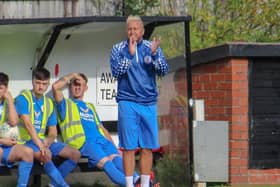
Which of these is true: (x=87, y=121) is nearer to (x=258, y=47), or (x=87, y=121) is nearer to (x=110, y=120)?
(x=110, y=120)

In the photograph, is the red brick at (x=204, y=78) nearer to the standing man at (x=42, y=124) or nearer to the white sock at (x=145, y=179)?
the standing man at (x=42, y=124)

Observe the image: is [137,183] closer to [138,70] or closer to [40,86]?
[138,70]

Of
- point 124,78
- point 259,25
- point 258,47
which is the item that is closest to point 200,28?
point 259,25

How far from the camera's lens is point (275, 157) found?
43.8 ft

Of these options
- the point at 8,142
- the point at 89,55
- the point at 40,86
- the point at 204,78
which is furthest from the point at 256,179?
the point at 8,142

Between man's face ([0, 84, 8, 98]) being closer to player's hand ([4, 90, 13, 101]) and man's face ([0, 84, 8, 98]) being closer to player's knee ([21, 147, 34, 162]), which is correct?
player's hand ([4, 90, 13, 101])

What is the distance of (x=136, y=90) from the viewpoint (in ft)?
36.0

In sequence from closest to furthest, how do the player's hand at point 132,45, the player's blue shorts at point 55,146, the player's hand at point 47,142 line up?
the player's hand at point 132,45, the player's blue shorts at point 55,146, the player's hand at point 47,142

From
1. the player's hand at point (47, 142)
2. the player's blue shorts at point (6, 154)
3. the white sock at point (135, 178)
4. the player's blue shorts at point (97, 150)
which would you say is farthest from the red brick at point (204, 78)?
the player's blue shorts at point (6, 154)

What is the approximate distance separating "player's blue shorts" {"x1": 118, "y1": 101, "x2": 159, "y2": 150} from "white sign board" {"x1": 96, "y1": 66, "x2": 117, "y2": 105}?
240 cm

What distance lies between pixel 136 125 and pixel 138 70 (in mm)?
525

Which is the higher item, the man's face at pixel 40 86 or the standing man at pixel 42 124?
the man's face at pixel 40 86

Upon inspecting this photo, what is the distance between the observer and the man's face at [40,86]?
12.5 metres

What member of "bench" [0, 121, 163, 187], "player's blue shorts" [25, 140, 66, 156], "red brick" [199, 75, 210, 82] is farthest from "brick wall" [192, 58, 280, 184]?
"player's blue shorts" [25, 140, 66, 156]
